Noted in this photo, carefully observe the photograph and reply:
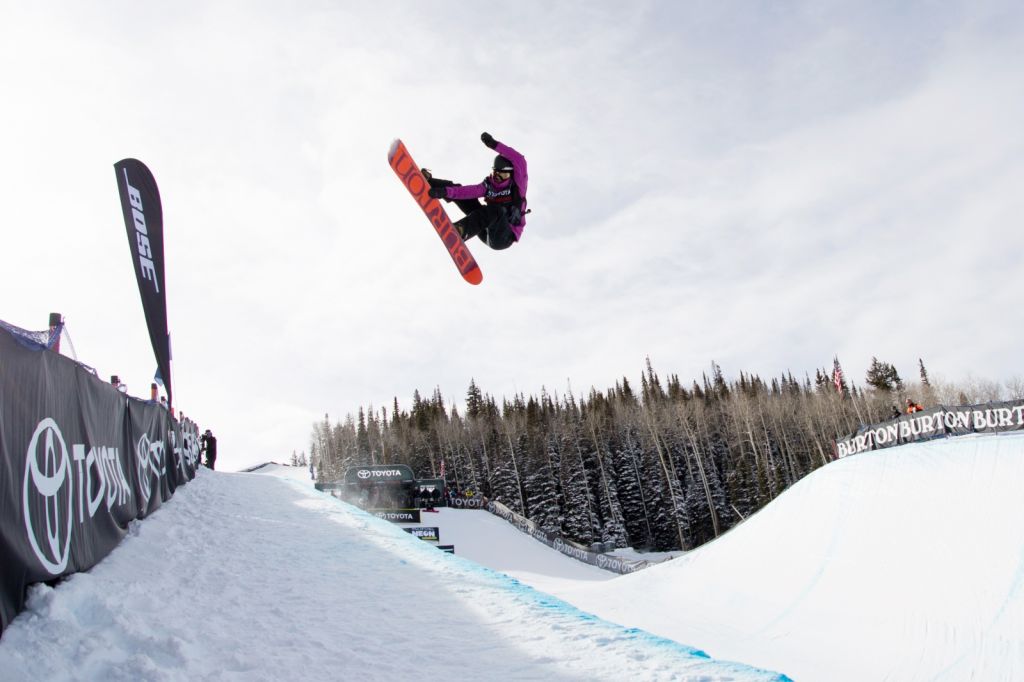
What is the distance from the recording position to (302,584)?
19.1 feet

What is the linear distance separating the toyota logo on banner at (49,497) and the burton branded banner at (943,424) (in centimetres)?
1766

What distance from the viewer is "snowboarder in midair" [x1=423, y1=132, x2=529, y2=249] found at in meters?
7.25

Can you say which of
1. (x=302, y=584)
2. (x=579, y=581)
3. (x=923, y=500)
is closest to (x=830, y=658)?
(x=923, y=500)

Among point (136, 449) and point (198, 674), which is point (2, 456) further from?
point (136, 449)

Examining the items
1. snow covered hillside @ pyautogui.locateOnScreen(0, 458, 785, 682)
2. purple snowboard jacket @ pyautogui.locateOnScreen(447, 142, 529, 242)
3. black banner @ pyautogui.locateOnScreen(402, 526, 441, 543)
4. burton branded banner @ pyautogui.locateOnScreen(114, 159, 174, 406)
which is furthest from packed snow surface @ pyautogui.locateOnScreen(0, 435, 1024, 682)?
black banner @ pyautogui.locateOnScreen(402, 526, 441, 543)

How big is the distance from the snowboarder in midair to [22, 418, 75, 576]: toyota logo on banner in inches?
186

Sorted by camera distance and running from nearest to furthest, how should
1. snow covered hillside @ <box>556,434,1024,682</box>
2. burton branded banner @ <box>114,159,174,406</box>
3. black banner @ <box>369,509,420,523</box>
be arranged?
burton branded banner @ <box>114,159,174,406</box> → snow covered hillside @ <box>556,434,1024,682</box> → black banner @ <box>369,509,420,523</box>

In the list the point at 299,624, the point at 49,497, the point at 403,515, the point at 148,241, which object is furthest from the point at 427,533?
the point at 49,497

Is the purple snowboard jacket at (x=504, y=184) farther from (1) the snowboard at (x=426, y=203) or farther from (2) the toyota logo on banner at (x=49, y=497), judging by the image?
(2) the toyota logo on banner at (x=49, y=497)

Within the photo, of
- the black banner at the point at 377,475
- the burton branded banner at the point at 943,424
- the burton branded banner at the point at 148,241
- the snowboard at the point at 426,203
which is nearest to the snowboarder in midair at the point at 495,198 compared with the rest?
the snowboard at the point at 426,203

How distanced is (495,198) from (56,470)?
5122 millimetres

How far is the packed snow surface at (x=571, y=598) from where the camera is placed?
12.8ft

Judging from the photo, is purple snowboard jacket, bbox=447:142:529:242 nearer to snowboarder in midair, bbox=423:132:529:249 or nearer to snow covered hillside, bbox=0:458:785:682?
snowboarder in midair, bbox=423:132:529:249

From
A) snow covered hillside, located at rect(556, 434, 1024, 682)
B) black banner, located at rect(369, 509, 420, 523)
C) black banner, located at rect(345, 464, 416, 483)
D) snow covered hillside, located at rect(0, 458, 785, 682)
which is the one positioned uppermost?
black banner, located at rect(345, 464, 416, 483)
